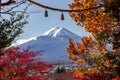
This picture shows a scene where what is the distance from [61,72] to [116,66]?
20.9 m

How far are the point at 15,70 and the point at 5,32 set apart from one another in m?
7.06

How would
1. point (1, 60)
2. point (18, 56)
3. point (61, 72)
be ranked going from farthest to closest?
point (61, 72)
point (18, 56)
point (1, 60)

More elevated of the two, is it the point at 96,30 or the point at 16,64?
the point at 96,30

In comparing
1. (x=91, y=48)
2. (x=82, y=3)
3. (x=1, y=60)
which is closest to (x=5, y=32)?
(x=1, y=60)

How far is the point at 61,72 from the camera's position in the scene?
4119 cm

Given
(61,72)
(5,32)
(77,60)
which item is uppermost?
(5,32)

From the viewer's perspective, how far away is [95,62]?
2205cm

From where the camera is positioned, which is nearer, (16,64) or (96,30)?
(96,30)

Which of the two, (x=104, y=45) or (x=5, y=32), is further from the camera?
(x=104, y=45)

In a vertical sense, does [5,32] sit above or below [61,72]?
above

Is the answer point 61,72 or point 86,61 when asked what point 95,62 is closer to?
point 86,61

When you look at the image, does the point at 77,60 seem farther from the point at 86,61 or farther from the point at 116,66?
the point at 116,66

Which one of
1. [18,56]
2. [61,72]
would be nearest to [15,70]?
[18,56]

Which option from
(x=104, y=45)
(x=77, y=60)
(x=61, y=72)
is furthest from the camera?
(x=61, y=72)
